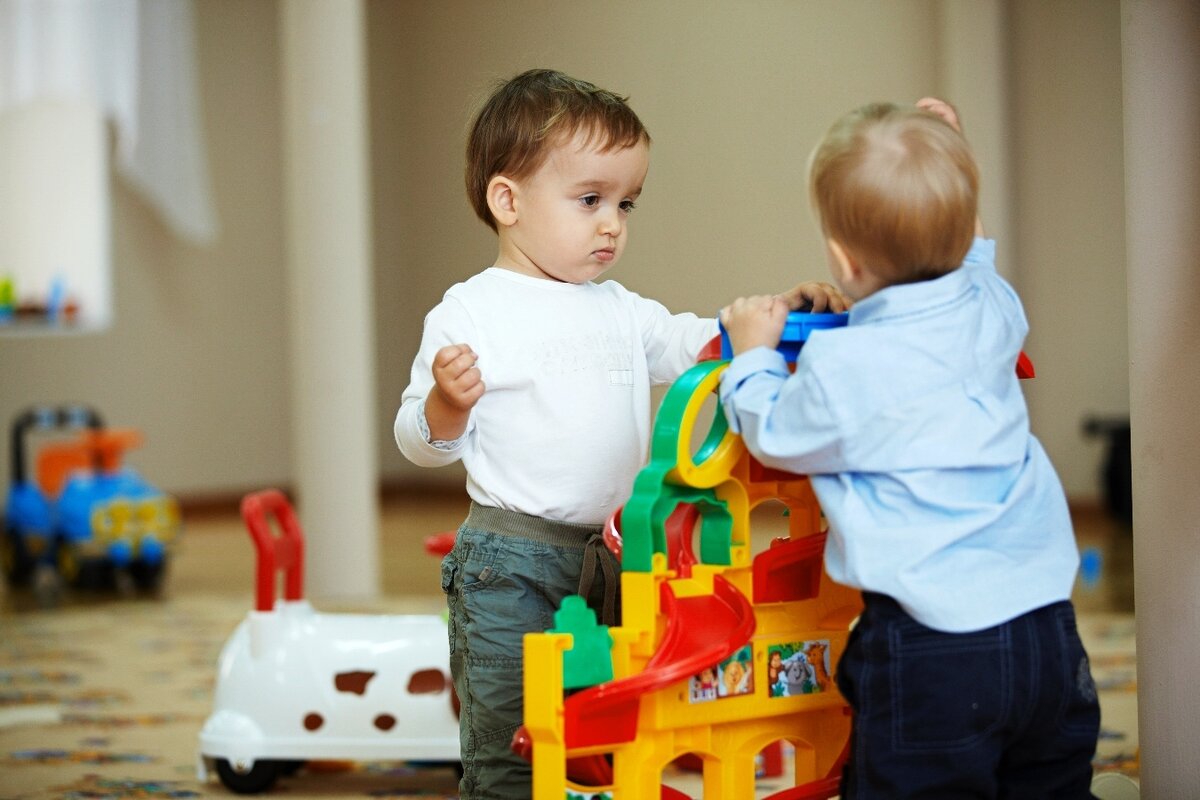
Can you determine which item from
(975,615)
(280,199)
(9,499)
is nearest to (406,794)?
(975,615)

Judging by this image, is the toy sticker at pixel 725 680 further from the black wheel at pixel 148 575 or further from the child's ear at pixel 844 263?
the black wheel at pixel 148 575

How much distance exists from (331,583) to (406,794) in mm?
1686

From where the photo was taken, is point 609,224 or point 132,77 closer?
point 609,224

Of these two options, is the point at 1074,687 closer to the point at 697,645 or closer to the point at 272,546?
the point at 697,645

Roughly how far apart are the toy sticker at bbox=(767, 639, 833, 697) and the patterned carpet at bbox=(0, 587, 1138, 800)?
0.63m

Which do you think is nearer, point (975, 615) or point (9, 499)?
point (975, 615)

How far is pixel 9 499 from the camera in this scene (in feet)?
12.5

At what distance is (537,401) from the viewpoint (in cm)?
124

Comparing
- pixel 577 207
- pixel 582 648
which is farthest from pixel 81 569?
pixel 582 648

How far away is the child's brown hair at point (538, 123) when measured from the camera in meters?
1.23

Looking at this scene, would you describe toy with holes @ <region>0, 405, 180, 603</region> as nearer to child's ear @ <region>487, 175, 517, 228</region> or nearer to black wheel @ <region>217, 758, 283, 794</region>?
black wheel @ <region>217, 758, 283, 794</region>

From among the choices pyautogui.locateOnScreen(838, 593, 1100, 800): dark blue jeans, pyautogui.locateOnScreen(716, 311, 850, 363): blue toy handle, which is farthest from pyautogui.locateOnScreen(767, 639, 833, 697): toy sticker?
pyautogui.locateOnScreen(716, 311, 850, 363): blue toy handle

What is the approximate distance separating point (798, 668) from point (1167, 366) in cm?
50

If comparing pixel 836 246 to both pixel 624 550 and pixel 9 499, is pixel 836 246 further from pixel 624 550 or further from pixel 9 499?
pixel 9 499
